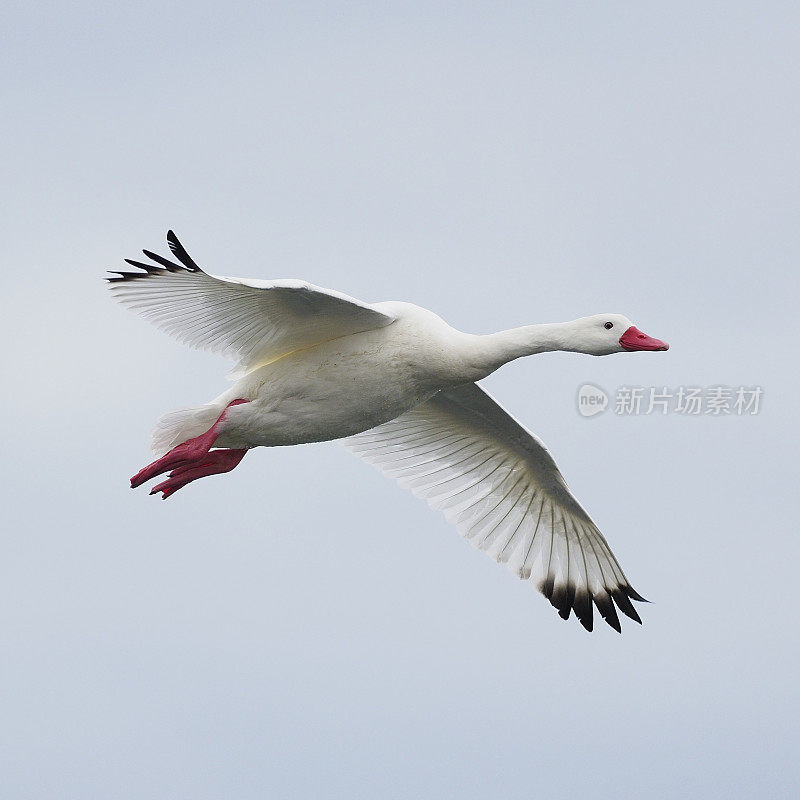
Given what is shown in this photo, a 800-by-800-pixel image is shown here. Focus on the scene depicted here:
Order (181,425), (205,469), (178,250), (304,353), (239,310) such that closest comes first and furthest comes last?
1. (178,250)
2. (239,310)
3. (304,353)
4. (181,425)
5. (205,469)

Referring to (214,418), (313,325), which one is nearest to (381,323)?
(313,325)

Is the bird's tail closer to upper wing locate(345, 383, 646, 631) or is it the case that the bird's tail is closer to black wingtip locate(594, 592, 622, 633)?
upper wing locate(345, 383, 646, 631)

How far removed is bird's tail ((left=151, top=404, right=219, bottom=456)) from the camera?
1459 cm

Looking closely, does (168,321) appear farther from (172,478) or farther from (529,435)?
(529,435)

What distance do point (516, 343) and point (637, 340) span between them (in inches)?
40.0

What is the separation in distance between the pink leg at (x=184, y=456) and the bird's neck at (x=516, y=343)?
1991 millimetres

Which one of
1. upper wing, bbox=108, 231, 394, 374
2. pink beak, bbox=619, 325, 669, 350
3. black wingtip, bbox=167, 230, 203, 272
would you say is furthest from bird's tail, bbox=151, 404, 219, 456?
pink beak, bbox=619, 325, 669, 350

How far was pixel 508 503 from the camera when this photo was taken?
16609mm

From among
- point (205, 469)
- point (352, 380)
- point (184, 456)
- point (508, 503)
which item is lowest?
point (508, 503)

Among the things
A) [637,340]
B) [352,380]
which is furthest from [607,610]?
[352,380]

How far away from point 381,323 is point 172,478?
262 centimetres

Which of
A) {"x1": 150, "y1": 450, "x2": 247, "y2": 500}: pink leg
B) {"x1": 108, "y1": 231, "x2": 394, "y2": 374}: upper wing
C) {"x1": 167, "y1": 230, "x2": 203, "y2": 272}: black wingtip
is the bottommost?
{"x1": 150, "y1": 450, "x2": 247, "y2": 500}: pink leg

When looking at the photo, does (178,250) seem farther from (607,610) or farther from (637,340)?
(607,610)

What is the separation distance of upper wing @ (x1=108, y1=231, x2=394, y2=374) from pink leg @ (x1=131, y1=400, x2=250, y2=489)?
554 mm
